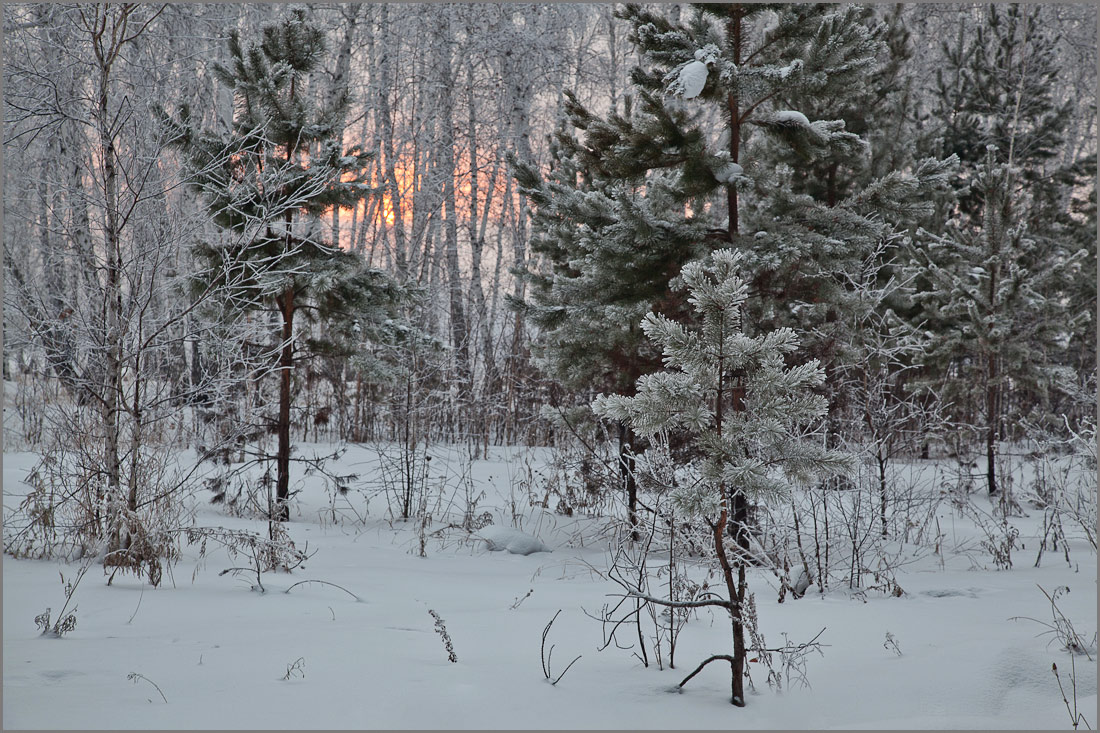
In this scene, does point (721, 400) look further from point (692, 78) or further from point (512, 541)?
point (512, 541)

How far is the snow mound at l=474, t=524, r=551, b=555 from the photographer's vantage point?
7090mm

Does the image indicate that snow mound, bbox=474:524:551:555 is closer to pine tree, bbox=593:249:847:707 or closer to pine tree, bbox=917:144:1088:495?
pine tree, bbox=593:249:847:707

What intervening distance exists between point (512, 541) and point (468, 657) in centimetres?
352

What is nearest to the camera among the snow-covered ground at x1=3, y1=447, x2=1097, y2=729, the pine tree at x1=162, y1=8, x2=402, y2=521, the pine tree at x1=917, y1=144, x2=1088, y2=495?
the snow-covered ground at x1=3, y1=447, x2=1097, y2=729

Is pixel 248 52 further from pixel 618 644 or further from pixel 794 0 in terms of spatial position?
pixel 618 644

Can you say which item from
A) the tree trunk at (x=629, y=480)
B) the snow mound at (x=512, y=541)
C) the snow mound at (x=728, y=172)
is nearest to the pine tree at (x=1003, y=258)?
the tree trunk at (x=629, y=480)

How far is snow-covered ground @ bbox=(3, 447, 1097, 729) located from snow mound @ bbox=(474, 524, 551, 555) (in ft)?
3.70

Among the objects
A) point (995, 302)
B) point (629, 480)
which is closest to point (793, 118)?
point (629, 480)

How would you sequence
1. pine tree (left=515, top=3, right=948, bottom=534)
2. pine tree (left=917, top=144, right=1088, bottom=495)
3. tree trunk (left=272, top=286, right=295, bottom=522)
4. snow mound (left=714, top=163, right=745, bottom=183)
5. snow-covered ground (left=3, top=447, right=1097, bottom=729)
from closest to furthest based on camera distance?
snow-covered ground (left=3, top=447, right=1097, bottom=729), pine tree (left=515, top=3, right=948, bottom=534), snow mound (left=714, top=163, right=745, bottom=183), tree trunk (left=272, top=286, right=295, bottom=522), pine tree (left=917, top=144, right=1088, bottom=495)

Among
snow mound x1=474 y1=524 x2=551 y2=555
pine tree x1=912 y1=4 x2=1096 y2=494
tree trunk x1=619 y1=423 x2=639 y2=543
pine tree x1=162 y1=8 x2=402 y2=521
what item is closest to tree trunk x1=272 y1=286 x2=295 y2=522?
pine tree x1=162 y1=8 x2=402 y2=521

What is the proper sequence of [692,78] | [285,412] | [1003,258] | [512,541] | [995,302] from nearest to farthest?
[692,78] → [512,541] → [285,412] → [1003,258] → [995,302]

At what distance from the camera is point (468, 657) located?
364cm

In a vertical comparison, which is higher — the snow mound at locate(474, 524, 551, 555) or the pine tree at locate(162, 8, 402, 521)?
the pine tree at locate(162, 8, 402, 521)

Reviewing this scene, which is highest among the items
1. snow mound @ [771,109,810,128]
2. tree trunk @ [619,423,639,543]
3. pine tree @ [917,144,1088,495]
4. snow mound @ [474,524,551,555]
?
snow mound @ [771,109,810,128]
